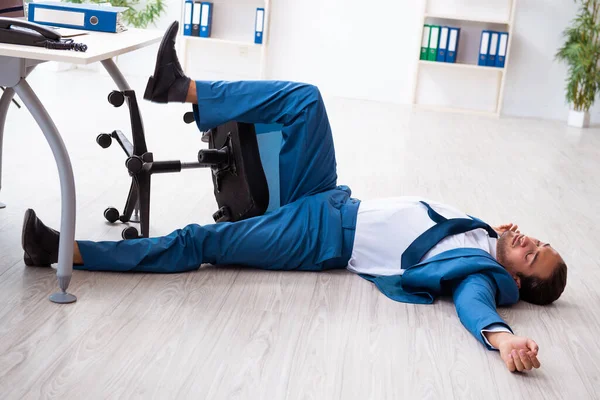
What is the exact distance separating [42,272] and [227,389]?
0.80 meters

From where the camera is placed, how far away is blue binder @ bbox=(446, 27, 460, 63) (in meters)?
6.36

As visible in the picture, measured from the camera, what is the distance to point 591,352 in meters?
2.12

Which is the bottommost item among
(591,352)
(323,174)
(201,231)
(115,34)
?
(591,352)

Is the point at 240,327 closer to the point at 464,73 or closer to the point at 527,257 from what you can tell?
the point at 527,257

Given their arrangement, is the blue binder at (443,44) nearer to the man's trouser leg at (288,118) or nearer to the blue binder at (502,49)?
the blue binder at (502,49)

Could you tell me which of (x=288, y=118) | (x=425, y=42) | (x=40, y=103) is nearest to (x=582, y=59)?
(x=425, y=42)

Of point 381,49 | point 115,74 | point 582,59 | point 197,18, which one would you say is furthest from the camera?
point 381,49

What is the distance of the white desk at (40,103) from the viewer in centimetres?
178

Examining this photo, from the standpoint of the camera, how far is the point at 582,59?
6.08m

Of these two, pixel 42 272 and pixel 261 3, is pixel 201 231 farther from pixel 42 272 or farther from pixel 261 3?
pixel 261 3

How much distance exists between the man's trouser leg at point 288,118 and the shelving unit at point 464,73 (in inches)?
164

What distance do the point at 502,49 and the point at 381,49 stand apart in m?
1.00

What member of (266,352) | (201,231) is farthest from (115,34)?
(266,352)

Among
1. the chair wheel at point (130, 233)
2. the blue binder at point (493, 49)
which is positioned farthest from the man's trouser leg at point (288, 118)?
the blue binder at point (493, 49)
